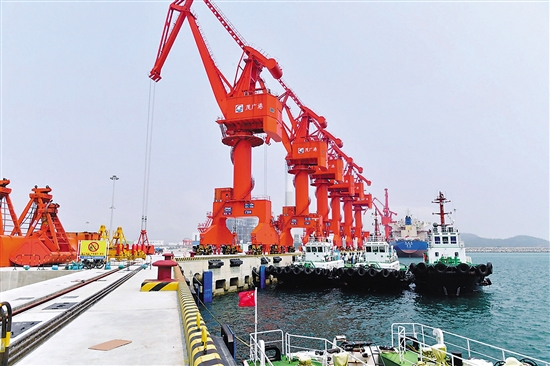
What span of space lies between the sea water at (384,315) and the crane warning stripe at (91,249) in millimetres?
12002

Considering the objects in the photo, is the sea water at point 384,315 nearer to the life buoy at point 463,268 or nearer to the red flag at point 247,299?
the life buoy at point 463,268

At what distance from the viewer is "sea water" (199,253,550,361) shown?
1970 centimetres

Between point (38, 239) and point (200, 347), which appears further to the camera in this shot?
point (38, 239)

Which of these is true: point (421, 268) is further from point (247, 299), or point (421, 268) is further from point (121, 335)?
point (121, 335)

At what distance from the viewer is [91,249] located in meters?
32.8

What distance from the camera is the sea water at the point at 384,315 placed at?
64.6ft

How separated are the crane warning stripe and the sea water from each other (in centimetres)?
1200

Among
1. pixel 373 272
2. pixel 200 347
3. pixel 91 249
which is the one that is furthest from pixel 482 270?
pixel 91 249

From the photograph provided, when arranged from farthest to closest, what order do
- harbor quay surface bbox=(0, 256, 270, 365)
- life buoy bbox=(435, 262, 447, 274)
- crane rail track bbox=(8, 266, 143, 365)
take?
1. life buoy bbox=(435, 262, 447, 274)
2. crane rail track bbox=(8, 266, 143, 365)
3. harbor quay surface bbox=(0, 256, 270, 365)

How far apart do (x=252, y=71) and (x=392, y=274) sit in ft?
90.8

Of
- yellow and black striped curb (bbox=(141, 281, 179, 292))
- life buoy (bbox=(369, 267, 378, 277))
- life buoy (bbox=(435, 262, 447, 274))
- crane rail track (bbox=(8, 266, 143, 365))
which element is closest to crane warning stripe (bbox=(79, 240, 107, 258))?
yellow and black striped curb (bbox=(141, 281, 179, 292))

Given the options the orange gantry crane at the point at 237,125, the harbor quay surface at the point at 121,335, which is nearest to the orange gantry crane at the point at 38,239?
the orange gantry crane at the point at 237,125

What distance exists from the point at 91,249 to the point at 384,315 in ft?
86.1

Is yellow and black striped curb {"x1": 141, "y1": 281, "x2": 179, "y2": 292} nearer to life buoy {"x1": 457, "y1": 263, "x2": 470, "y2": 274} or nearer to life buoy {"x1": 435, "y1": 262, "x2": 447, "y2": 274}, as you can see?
life buoy {"x1": 435, "y1": 262, "x2": 447, "y2": 274}
